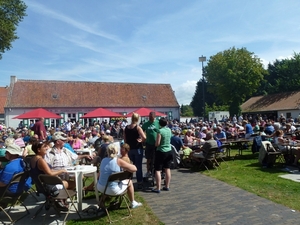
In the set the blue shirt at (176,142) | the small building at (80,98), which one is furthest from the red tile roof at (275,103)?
the blue shirt at (176,142)

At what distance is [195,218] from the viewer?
→ 4.74 metres

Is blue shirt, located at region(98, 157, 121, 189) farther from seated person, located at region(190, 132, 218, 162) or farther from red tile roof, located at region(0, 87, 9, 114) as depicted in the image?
red tile roof, located at region(0, 87, 9, 114)

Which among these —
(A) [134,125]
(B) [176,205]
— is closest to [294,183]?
(B) [176,205]

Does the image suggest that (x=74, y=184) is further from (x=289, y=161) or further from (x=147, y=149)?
(x=289, y=161)

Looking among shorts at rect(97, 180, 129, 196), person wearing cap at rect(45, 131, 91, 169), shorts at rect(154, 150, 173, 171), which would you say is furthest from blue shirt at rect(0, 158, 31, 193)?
shorts at rect(154, 150, 173, 171)

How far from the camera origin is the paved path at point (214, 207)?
4625 mm

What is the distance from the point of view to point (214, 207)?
17.3ft

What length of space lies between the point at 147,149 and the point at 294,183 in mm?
3752

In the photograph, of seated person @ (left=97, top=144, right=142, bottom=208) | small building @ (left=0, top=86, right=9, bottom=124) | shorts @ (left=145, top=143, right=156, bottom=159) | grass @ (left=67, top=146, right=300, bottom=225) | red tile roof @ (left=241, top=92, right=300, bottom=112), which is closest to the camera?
grass @ (left=67, top=146, right=300, bottom=225)

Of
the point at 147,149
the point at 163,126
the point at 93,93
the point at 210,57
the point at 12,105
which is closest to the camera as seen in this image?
the point at 163,126

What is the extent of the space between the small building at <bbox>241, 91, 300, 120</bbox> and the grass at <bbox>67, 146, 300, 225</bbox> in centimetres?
3069

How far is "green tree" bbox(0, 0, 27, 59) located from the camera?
20.4 m

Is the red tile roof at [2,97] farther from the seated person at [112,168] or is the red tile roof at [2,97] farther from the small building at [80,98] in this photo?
the seated person at [112,168]

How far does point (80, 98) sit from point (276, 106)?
92.0 ft
